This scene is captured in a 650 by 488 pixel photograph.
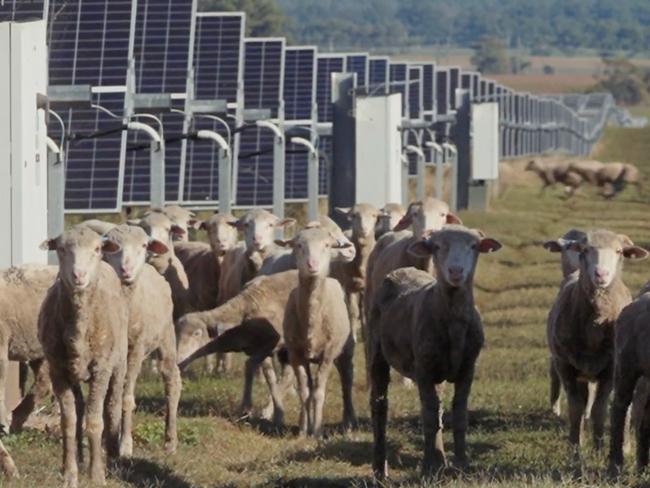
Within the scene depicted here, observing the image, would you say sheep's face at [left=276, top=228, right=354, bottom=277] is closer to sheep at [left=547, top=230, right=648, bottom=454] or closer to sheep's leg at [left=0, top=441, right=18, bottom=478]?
sheep at [left=547, top=230, right=648, bottom=454]

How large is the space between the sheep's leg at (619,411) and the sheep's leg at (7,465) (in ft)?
12.1

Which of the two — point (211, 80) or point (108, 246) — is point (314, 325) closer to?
point (108, 246)

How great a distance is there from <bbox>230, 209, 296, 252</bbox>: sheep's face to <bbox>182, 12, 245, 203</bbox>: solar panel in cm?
700

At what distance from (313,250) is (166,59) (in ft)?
36.3

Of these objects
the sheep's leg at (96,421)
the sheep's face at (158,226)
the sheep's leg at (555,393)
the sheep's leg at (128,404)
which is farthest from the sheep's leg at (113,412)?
the sheep's face at (158,226)

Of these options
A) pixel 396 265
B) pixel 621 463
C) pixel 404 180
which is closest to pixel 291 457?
pixel 621 463

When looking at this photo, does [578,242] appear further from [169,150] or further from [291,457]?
[169,150]

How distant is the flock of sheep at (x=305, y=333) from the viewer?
1385 centimetres

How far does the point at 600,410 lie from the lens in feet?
50.1

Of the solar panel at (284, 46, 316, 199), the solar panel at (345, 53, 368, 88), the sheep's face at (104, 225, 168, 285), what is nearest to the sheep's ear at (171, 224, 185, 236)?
the sheep's face at (104, 225, 168, 285)

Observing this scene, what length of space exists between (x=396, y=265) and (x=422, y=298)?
5.85 meters

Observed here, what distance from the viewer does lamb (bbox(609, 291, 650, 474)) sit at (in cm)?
1378

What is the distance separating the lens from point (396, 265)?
20.3 meters

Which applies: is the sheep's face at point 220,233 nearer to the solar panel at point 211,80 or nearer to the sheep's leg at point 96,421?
the solar panel at point 211,80
